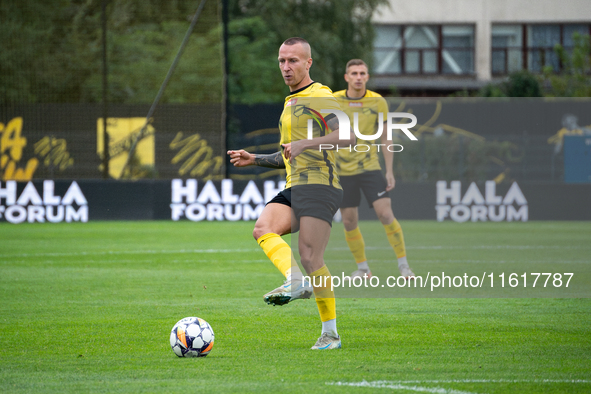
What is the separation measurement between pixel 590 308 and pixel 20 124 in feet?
53.4

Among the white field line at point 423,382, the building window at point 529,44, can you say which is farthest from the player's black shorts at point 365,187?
the building window at point 529,44

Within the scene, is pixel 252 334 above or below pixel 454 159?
below

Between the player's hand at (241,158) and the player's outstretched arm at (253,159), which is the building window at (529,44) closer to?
the player's outstretched arm at (253,159)

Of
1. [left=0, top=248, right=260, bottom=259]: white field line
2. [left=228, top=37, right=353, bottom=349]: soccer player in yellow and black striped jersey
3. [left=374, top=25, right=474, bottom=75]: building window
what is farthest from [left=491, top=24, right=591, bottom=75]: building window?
[left=228, top=37, right=353, bottom=349]: soccer player in yellow and black striped jersey

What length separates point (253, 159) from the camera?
18.9ft

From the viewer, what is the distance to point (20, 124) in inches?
800

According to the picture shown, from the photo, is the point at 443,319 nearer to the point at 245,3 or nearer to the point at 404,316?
the point at 404,316

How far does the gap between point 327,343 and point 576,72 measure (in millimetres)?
31770

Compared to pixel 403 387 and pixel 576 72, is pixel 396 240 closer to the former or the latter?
pixel 403 387

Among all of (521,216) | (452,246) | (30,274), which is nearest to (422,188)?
(521,216)

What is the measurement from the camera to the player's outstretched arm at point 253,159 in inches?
222

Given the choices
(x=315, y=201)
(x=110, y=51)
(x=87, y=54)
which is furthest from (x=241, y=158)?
(x=110, y=51)

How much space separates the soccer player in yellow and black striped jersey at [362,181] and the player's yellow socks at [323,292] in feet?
12.5

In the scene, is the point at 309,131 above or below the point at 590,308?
above
